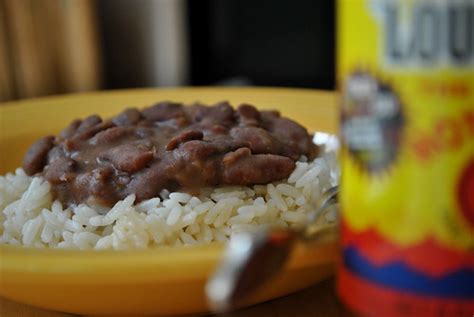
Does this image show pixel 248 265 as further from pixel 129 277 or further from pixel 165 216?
pixel 165 216

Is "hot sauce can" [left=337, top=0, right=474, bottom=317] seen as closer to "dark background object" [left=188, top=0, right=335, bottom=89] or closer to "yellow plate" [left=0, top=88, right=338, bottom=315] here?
"yellow plate" [left=0, top=88, right=338, bottom=315]

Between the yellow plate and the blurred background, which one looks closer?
the yellow plate

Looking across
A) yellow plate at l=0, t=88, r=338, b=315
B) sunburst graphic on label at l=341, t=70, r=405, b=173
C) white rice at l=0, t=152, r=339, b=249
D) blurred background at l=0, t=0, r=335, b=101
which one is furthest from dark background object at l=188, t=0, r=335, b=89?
sunburst graphic on label at l=341, t=70, r=405, b=173

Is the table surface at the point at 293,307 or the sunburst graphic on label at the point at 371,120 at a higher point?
the sunburst graphic on label at the point at 371,120

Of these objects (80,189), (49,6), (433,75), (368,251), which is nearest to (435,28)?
(433,75)

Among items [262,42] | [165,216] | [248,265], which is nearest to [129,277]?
[248,265]

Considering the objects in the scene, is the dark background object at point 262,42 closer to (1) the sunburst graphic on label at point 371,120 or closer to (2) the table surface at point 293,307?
(2) the table surface at point 293,307

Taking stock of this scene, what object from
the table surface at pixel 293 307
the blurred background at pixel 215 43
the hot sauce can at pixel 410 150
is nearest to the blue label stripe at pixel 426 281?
the hot sauce can at pixel 410 150
